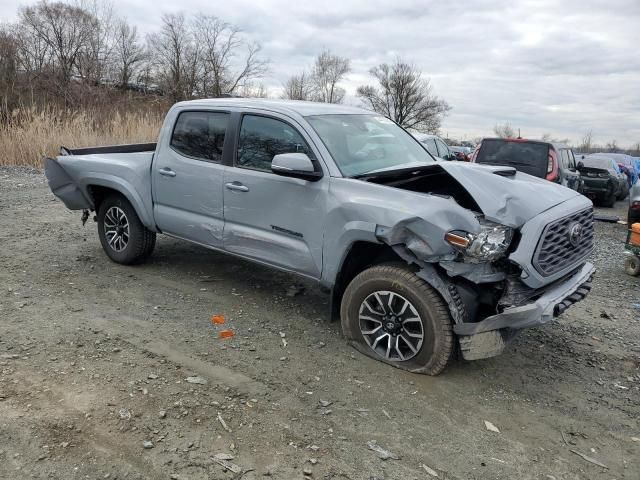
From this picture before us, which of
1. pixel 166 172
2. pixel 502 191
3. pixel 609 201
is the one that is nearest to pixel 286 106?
pixel 166 172

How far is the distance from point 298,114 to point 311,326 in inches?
73.4

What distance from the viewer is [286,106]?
4.64 metres

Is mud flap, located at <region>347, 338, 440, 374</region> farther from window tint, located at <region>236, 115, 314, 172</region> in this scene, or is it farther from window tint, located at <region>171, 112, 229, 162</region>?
window tint, located at <region>171, 112, 229, 162</region>

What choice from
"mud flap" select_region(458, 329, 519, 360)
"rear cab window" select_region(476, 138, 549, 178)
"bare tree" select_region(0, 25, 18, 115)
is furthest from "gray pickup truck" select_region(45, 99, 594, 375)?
"bare tree" select_region(0, 25, 18, 115)

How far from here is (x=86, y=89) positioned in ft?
60.4

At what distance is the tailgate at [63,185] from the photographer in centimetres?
608

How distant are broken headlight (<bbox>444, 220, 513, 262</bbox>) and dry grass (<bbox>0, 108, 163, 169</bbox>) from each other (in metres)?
12.2

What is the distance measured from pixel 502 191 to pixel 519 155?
7.52 meters

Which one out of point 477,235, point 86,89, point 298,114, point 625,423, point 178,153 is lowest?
point 625,423

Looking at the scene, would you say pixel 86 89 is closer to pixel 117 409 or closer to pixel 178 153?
pixel 178 153

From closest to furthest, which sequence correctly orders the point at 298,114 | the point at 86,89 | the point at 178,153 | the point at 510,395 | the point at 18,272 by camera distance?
1. the point at 510,395
2. the point at 298,114
3. the point at 178,153
4. the point at 18,272
5. the point at 86,89

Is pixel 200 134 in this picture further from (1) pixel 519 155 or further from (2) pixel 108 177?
(1) pixel 519 155

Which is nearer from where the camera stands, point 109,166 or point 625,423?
point 625,423

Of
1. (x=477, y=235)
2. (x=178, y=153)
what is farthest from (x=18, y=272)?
(x=477, y=235)
